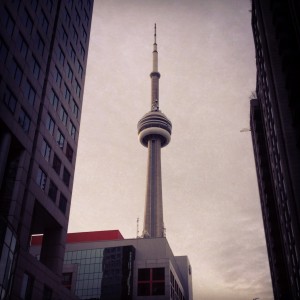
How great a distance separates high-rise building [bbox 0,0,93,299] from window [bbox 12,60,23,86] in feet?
0.39

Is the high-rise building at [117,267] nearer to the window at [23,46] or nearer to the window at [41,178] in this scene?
the window at [41,178]

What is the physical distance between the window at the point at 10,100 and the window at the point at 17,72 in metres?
2.36

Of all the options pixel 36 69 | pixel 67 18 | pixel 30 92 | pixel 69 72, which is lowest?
pixel 30 92

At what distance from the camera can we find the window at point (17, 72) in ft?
164

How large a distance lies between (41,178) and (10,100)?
11186mm

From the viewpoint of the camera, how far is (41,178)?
5425 centimetres

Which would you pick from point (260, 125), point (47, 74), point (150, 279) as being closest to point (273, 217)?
point (260, 125)

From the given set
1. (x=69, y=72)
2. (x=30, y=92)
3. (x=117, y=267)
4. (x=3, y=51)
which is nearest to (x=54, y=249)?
(x=30, y=92)

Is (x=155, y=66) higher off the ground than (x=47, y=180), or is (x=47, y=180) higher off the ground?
(x=155, y=66)

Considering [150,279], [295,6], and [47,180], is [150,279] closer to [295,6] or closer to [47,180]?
[47,180]

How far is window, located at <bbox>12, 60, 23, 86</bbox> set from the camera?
50062mm

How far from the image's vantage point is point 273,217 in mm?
92750

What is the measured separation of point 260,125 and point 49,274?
207 ft

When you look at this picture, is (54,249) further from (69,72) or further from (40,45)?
(40,45)
